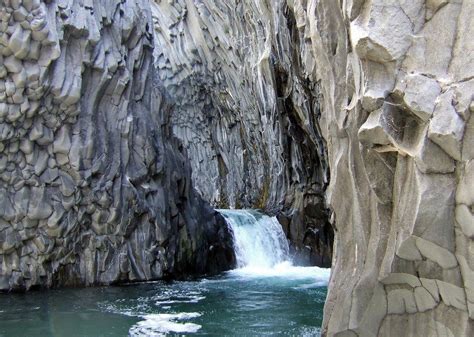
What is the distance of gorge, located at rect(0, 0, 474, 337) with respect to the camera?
4504mm

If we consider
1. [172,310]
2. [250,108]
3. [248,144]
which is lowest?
[172,310]

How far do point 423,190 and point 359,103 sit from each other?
47.0 inches

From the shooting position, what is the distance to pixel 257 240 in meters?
16.9

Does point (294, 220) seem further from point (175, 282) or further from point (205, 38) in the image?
point (205, 38)

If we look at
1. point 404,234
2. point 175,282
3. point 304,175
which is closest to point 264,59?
point 304,175

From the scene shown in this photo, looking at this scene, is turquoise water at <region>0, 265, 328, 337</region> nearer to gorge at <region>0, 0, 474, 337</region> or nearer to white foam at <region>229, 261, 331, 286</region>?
white foam at <region>229, 261, 331, 286</region>

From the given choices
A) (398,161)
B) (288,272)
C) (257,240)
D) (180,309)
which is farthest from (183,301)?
(257,240)

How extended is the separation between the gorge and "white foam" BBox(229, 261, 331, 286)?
616 mm

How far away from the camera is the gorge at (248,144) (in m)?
4.50

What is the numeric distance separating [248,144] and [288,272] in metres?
9.66

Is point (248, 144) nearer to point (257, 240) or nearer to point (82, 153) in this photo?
point (257, 240)

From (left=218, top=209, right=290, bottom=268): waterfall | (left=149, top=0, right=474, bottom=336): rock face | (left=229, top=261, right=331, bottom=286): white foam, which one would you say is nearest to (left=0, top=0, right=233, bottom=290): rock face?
(left=229, top=261, right=331, bottom=286): white foam

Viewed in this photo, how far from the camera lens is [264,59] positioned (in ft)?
55.1

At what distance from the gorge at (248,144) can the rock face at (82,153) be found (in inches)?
1.4
